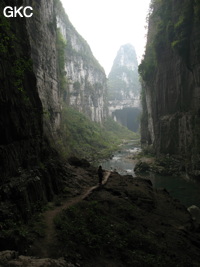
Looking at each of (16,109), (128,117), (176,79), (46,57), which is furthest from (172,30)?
(128,117)

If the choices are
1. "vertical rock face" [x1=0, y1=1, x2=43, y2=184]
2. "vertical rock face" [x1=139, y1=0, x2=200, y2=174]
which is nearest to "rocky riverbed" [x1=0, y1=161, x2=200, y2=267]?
"vertical rock face" [x1=0, y1=1, x2=43, y2=184]

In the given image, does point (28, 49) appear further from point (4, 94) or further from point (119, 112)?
point (119, 112)

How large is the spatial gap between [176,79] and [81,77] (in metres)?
68.0

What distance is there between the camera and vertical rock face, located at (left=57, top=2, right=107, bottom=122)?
8650 cm

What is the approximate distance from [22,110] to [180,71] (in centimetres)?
2865

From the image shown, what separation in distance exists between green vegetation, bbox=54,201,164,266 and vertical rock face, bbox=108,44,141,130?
5099 inches

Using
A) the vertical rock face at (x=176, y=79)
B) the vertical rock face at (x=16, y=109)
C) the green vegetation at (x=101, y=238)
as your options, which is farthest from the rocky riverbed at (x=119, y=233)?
the vertical rock face at (x=176, y=79)

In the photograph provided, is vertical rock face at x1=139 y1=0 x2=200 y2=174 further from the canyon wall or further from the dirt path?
the dirt path

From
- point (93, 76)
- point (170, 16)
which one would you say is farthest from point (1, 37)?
point (93, 76)

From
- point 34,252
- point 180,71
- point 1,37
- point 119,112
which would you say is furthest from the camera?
point 119,112

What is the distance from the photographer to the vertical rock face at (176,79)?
28.9m

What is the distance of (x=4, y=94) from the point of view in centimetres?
1060

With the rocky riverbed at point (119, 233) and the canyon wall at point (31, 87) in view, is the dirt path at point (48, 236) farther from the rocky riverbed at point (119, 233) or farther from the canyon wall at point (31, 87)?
the canyon wall at point (31, 87)

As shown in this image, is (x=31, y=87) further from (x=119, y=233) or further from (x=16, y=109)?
(x=119, y=233)
